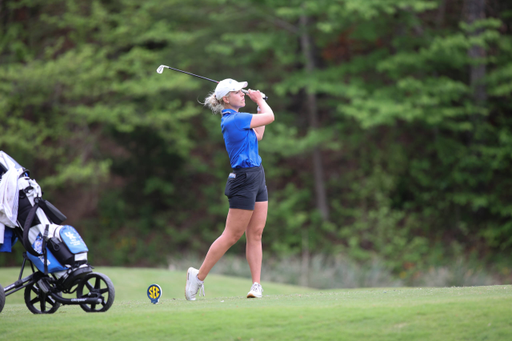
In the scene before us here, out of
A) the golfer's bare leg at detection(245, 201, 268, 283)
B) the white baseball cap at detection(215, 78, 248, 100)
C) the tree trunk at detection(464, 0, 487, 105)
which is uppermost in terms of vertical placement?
the tree trunk at detection(464, 0, 487, 105)

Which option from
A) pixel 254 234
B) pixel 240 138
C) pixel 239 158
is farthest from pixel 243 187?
pixel 254 234

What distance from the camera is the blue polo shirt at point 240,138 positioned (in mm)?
5699

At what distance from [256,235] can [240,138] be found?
1056 mm

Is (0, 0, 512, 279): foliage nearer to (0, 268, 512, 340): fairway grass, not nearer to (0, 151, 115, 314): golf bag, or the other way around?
(0, 151, 115, 314): golf bag

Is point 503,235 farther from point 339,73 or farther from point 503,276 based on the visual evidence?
point 339,73

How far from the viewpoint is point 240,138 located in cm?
574

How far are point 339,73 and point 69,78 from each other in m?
7.35

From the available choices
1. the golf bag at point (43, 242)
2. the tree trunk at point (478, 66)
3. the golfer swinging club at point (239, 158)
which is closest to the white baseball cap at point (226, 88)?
the golfer swinging club at point (239, 158)

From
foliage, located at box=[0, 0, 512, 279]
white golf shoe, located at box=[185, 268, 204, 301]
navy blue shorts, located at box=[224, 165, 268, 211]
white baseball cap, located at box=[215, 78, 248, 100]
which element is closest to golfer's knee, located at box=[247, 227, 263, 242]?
navy blue shorts, located at box=[224, 165, 268, 211]

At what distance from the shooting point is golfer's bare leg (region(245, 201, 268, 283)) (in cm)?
606

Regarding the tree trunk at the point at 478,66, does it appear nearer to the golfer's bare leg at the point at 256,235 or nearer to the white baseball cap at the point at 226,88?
the golfer's bare leg at the point at 256,235

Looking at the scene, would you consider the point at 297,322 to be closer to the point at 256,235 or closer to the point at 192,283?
the point at 256,235

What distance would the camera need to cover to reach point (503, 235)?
16.3 meters

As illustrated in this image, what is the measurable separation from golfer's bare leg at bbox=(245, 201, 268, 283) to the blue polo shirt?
0.50 meters
